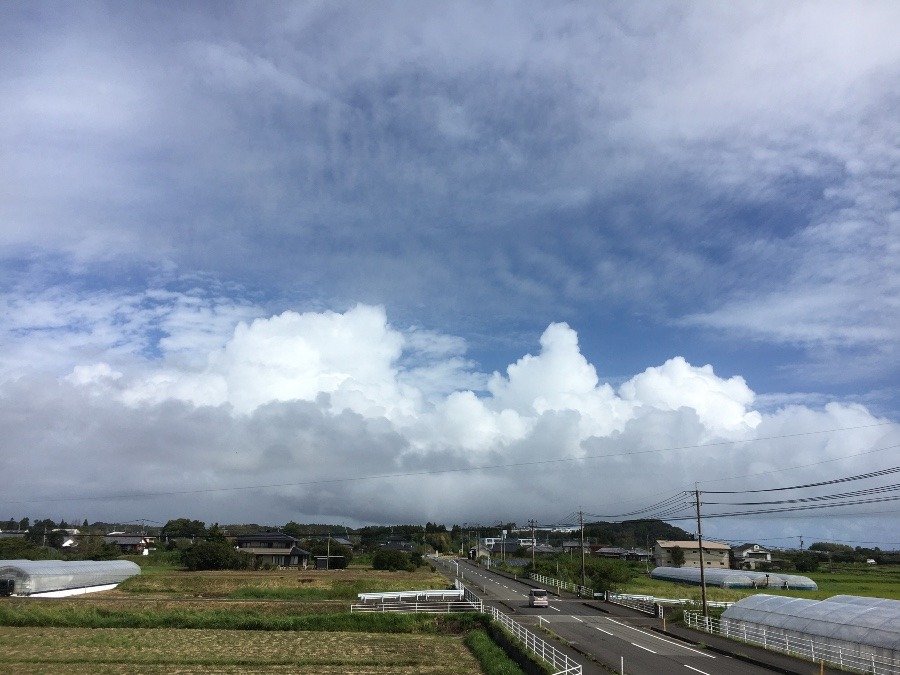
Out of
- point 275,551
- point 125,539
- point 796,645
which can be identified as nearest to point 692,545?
point 275,551

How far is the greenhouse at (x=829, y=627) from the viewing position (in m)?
23.7

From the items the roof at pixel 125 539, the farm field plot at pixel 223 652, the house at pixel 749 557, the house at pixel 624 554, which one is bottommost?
the house at pixel 624 554

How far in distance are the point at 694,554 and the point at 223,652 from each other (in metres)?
111

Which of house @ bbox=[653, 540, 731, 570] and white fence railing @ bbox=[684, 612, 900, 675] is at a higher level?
white fence railing @ bbox=[684, 612, 900, 675]

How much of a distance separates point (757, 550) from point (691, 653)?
13001cm

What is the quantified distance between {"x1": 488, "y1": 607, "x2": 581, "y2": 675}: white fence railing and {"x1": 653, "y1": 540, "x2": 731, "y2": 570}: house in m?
88.9

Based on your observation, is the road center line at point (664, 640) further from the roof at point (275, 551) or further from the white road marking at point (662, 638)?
the roof at point (275, 551)

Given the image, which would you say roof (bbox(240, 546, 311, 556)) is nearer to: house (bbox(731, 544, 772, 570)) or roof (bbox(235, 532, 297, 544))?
roof (bbox(235, 532, 297, 544))

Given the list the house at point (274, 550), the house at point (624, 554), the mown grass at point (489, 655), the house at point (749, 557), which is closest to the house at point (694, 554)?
the house at point (749, 557)

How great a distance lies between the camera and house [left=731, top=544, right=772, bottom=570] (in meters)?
124

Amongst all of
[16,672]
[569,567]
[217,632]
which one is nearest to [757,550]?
[569,567]

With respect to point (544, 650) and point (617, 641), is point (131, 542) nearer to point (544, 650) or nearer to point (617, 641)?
point (617, 641)

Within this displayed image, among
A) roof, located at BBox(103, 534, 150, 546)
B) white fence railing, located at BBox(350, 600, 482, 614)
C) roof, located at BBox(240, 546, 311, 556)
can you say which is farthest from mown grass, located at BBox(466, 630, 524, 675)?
roof, located at BBox(103, 534, 150, 546)

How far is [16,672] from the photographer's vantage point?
2647 cm
